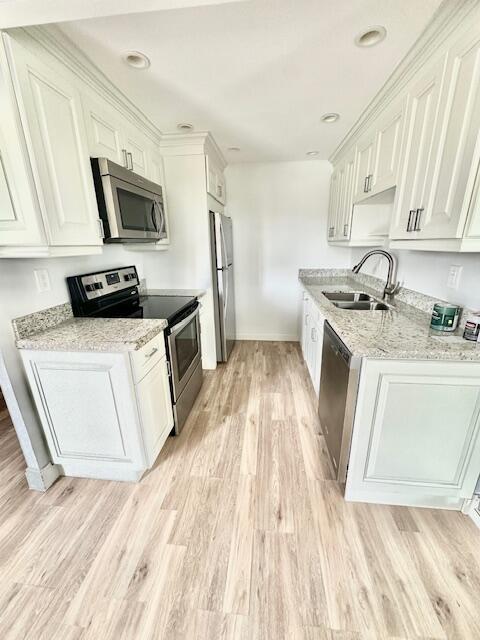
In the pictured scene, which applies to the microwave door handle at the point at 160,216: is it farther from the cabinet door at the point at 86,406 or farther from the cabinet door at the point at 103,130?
the cabinet door at the point at 86,406

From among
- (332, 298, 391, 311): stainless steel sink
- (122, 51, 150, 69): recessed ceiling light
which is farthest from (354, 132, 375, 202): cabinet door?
(122, 51, 150, 69): recessed ceiling light

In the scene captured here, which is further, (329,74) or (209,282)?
(209,282)

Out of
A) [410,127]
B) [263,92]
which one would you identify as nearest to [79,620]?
[410,127]

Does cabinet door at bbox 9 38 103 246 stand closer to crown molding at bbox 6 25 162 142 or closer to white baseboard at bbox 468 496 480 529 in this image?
crown molding at bbox 6 25 162 142

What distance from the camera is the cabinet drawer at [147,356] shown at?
139cm

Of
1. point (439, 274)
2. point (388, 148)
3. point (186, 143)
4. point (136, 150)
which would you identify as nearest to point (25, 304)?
point (136, 150)

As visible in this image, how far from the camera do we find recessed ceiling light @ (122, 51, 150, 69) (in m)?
1.33

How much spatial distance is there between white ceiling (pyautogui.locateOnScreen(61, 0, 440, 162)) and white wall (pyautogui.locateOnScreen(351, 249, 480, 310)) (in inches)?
45.0

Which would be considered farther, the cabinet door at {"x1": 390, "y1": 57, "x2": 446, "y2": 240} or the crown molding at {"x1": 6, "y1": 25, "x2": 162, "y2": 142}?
the cabinet door at {"x1": 390, "y1": 57, "x2": 446, "y2": 240}

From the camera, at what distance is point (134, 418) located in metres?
1.45

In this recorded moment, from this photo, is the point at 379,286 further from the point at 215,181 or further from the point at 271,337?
the point at 215,181

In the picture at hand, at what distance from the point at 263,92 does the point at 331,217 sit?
1.82 meters

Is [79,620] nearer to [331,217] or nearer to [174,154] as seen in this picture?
[174,154]

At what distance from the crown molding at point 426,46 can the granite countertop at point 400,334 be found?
4.30ft
